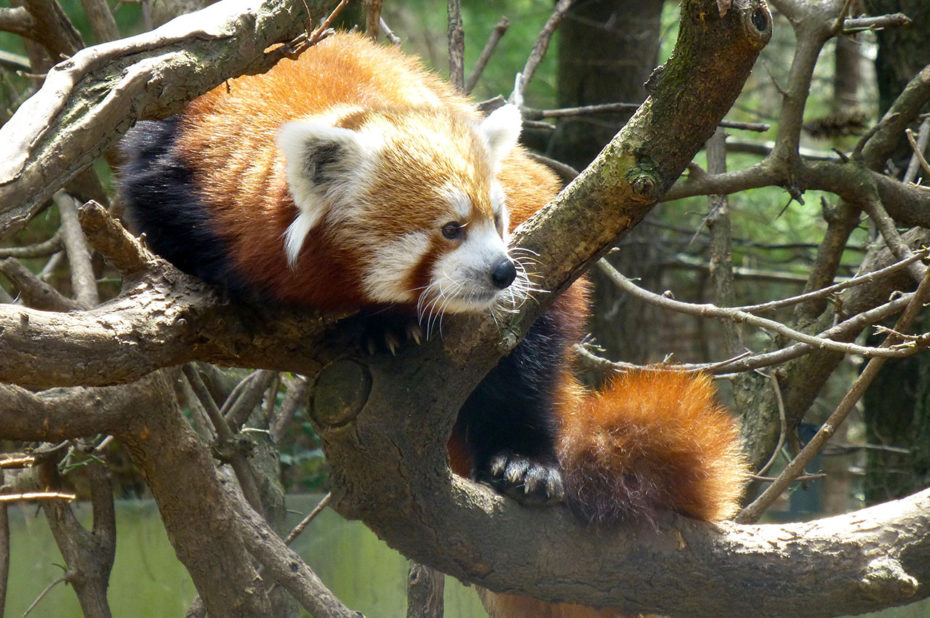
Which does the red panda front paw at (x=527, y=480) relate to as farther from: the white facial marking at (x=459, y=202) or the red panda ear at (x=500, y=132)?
the red panda ear at (x=500, y=132)

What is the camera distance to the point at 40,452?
3.32m

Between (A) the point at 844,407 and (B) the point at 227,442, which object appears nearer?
(A) the point at 844,407

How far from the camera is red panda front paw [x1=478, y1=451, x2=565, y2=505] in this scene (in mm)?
2691

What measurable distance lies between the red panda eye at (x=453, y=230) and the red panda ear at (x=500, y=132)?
15.0 inches

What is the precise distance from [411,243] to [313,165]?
14.5 inches

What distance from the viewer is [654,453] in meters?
2.86

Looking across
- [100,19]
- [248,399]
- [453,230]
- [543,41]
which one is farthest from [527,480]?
[100,19]

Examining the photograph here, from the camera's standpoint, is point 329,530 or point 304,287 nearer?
point 304,287

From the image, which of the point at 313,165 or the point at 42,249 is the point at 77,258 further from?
the point at 313,165

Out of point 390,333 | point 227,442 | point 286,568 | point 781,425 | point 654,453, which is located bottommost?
point 286,568

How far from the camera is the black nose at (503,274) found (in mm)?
2492

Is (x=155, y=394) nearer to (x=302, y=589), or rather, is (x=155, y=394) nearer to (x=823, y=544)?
(x=302, y=589)

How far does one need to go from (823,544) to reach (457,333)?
1.18 metres

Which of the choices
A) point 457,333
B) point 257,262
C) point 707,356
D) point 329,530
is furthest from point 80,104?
point 707,356
